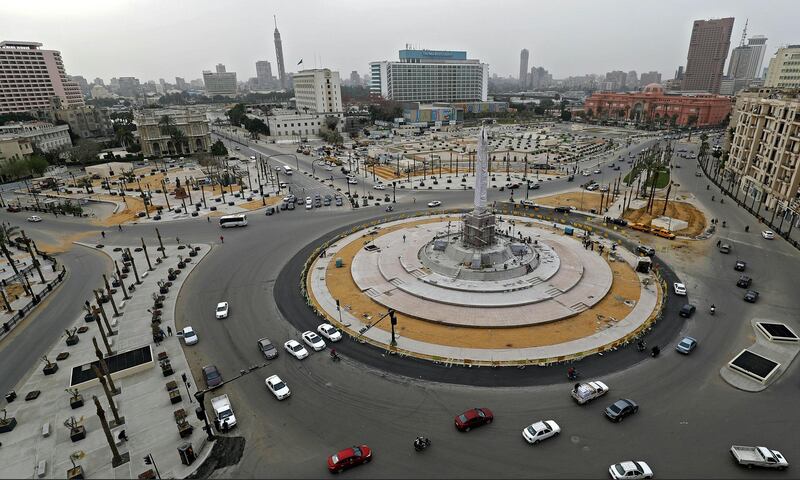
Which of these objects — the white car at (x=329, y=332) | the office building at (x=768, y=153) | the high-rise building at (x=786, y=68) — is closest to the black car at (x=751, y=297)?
the office building at (x=768, y=153)

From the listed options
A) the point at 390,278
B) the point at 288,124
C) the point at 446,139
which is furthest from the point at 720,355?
the point at 288,124

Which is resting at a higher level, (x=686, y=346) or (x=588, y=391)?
(x=588, y=391)

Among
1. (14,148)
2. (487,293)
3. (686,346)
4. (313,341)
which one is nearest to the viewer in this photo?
(686,346)

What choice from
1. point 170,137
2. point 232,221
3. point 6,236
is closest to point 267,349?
point 232,221

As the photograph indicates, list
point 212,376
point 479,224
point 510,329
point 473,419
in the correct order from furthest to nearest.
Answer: point 479,224 < point 510,329 < point 212,376 < point 473,419

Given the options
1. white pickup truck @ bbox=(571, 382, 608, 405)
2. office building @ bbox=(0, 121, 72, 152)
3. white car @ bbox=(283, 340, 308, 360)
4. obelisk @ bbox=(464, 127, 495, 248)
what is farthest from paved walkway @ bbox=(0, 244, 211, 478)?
office building @ bbox=(0, 121, 72, 152)

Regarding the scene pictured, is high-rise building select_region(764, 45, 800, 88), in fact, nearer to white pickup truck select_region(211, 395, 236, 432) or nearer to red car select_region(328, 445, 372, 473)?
red car select_region(328, 445, 372, 473)

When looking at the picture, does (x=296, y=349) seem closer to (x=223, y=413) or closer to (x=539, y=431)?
(x=223, y=413)

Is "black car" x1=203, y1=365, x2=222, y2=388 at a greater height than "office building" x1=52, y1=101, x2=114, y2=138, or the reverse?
"office building" x1=52, y1=101, x2=114, y2=138
